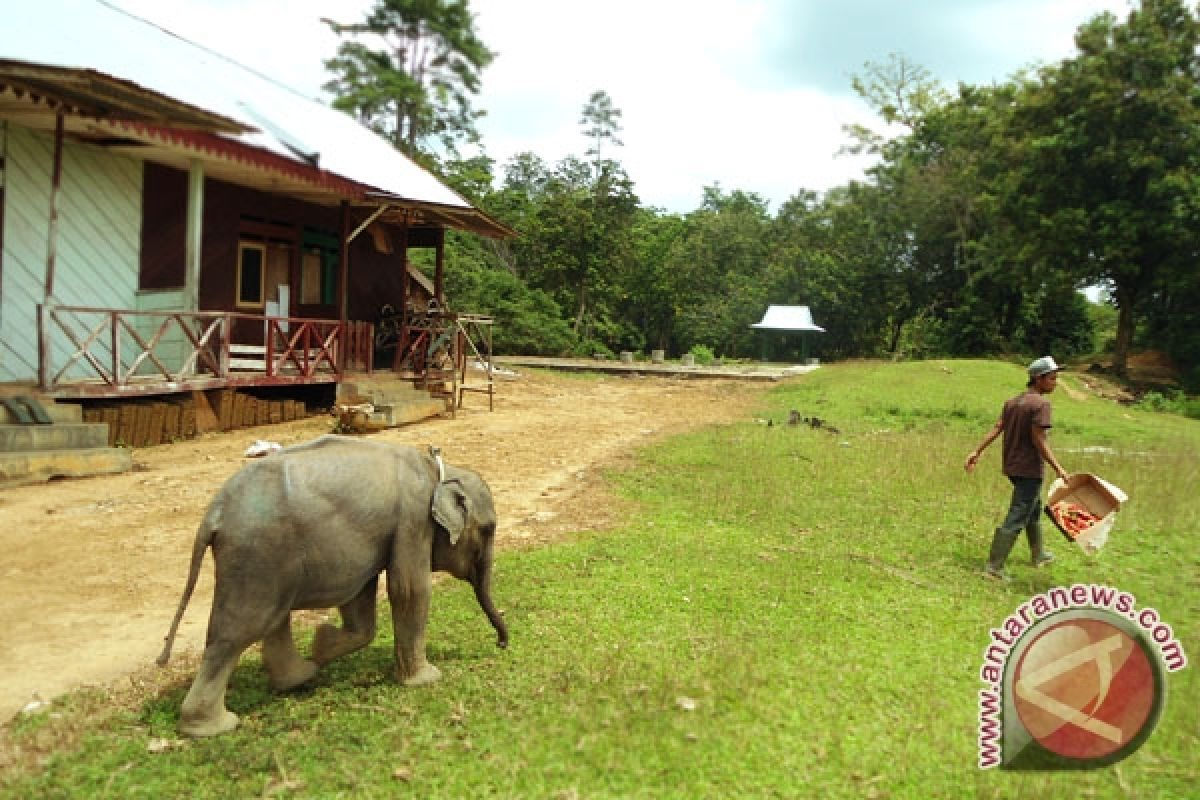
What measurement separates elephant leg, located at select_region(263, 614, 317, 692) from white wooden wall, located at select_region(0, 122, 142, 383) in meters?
9.37

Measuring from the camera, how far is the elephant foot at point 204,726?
362 centimetres

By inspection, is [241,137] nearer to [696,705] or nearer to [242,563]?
[242,563]

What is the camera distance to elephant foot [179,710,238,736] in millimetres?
3623

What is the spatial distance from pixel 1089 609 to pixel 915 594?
9.76 feet

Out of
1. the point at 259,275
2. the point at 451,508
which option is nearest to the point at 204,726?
the point at 451,508

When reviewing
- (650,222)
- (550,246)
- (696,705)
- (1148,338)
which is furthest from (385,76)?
(696,705)

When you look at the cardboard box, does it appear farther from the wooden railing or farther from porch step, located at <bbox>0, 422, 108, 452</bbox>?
the wooden railing

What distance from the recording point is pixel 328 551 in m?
3.76

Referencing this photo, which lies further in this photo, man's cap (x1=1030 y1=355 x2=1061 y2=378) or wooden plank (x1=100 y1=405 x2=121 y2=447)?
wooden plank (x1=100 y1=405 x2=121 y2=447)

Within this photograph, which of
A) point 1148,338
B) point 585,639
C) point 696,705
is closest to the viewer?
point 696,705

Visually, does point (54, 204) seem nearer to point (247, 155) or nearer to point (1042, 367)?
point (247, 155)

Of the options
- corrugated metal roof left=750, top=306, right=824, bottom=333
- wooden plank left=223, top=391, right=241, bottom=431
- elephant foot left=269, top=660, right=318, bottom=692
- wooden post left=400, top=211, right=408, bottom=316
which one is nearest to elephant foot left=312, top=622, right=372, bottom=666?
elephant foot left=269, top=660, right=318, bottom=692

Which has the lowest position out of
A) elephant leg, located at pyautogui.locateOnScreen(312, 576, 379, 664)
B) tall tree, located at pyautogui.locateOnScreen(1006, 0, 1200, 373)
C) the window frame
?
elephant leg, located at pyautogui.locateOnScreen(312, 576, 379, 664)

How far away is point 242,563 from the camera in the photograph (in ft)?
11.8
